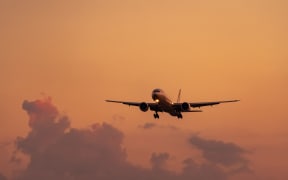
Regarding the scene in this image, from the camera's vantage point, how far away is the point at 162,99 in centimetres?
17575

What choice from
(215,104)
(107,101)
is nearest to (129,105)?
(107,101)

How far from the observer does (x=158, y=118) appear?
182625 millimetres

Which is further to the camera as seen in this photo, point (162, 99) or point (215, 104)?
point (215, 104)

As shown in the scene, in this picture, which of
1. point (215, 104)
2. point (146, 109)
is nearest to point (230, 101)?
point (215, 104)

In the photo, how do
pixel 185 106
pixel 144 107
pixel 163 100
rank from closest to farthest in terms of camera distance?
1. pixel 163 100
2. pixel 144 107
3. pixel 185 106

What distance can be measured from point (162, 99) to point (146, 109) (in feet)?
20.2

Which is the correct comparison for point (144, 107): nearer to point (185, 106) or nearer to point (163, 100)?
point (163, 100)

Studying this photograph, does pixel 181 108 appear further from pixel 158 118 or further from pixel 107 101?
pixel 107 101

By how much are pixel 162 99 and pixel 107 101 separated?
16223 millimetres

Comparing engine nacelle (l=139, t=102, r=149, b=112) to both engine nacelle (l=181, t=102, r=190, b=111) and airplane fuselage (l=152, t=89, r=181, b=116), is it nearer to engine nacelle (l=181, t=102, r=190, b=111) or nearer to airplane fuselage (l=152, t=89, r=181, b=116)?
airplane fuselage (l=152, t=89, r=181, b=116)

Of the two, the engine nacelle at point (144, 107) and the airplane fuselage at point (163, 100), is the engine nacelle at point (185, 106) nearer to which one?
the airplane fuselage at point (163, 100)

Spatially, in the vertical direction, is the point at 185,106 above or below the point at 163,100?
below

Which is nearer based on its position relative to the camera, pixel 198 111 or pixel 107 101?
pixel 198 111

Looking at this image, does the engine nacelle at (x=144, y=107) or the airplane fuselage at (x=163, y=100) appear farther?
the engine nacelle at (x=144, y=107)
